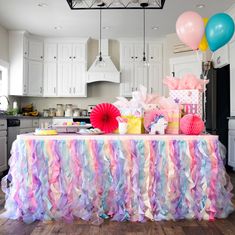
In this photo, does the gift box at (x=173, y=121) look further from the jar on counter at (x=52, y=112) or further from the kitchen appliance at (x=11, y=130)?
the jar on counter at (x=52, y=112)

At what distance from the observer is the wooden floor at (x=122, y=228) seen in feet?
6.78

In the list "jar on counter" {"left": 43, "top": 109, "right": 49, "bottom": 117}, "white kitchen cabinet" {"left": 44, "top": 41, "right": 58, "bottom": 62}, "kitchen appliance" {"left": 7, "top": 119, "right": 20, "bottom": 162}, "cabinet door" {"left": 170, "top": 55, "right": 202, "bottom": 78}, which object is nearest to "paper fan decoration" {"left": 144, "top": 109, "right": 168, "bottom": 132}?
"kitchen appliance" {"left": 7, "top": 119, "right": 20, "bottom": 162}

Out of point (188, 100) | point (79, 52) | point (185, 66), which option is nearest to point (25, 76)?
point (79, 52)

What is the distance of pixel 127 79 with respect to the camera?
6.83m

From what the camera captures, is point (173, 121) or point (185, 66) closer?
point (173, 121)

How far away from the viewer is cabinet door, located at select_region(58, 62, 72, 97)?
22.2 feet

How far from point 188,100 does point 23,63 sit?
4.59 meters

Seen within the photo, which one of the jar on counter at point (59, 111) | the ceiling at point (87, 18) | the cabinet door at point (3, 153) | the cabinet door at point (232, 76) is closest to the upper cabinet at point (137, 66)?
the ceiling at point (87, 18)

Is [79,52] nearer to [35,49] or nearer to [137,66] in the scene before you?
[35,49]

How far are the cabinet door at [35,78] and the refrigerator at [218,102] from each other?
3.56 m

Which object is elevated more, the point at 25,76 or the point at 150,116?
the point at 25,76

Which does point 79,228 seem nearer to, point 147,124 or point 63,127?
point 147,124

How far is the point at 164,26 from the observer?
5887 millimetres

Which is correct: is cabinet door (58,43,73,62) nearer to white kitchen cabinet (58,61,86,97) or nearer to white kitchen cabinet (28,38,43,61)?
white kitchen cabinet (58,61,86,97)
